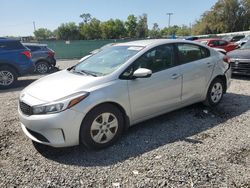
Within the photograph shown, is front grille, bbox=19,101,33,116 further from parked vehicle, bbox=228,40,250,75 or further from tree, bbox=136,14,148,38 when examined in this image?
tree, bbox=136,14,148,38

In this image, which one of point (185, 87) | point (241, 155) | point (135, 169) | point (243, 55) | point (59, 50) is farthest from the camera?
point (59, 50)

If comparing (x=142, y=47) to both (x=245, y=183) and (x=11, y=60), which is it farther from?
(x=11, y=60)

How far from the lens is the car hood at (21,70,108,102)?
10.9 ft

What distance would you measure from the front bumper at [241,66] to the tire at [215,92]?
3.14 m

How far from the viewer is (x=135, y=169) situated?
3086 millimetres

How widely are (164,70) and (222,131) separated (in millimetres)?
1438

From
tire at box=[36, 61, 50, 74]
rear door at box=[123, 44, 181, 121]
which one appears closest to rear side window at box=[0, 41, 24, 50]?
tire at box=[36, 61, 50, 74]

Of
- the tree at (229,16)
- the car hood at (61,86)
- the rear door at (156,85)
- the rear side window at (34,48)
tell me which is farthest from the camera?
the tree at (229,16)

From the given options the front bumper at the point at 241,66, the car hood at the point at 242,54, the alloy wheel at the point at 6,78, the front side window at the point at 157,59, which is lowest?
the alloy wheel at the point at 6,78

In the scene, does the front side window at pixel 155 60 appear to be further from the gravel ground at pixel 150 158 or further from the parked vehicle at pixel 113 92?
the gravel ground at pixel 150 158

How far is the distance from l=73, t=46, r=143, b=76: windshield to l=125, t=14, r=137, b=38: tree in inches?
2911

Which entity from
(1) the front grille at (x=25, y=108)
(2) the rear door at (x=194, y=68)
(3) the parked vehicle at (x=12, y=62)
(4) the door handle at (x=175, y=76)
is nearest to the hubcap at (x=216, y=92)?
(2) the rear door at (x=194, y=68)

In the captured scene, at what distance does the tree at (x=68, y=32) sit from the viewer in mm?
82219

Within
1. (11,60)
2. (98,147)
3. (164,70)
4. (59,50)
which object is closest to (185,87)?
(164,70)
